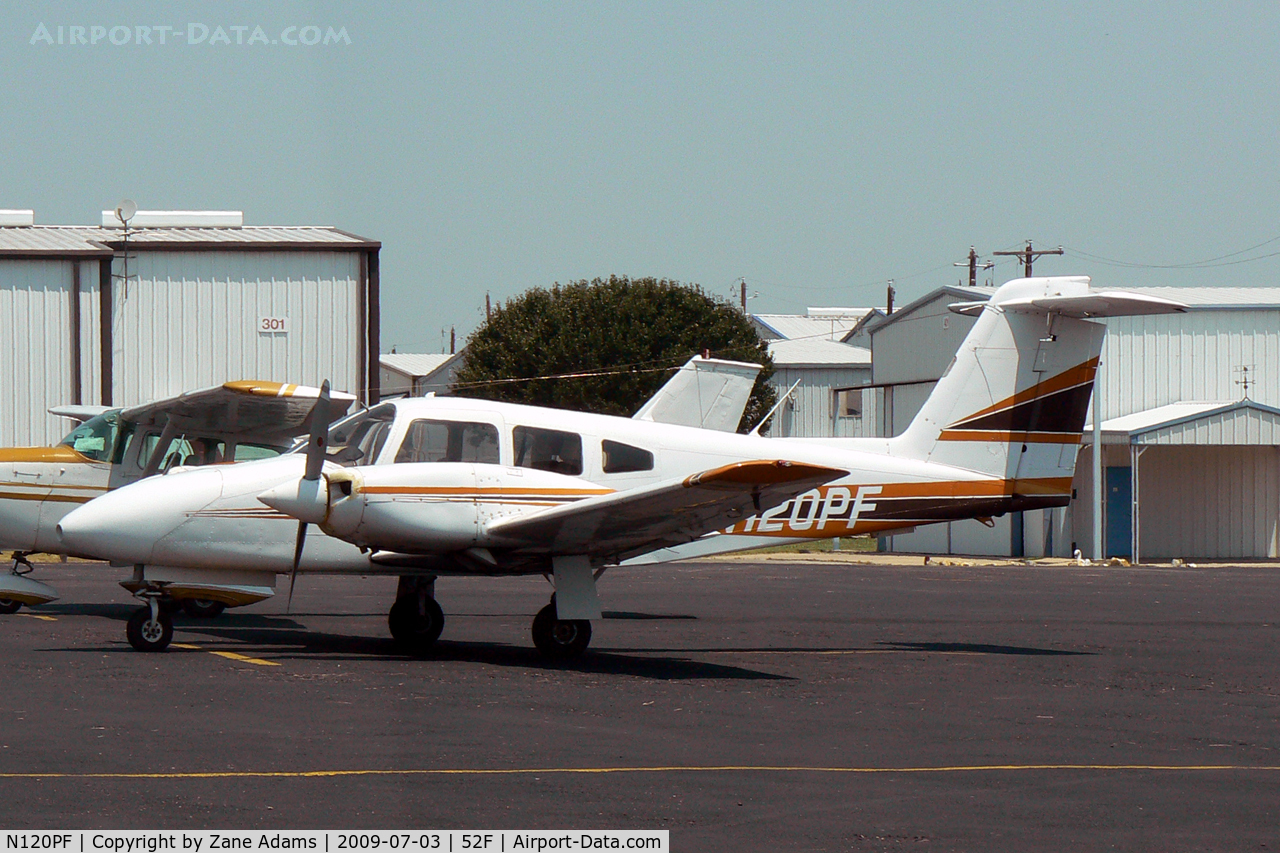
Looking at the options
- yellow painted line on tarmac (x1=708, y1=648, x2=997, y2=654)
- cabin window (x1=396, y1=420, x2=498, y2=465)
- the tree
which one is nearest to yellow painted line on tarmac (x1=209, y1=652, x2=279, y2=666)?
cabin window (x1=396, y1=420, x2=498, y2=465)

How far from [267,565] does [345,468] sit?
137 cm

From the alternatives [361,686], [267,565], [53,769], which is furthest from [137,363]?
[53,769]

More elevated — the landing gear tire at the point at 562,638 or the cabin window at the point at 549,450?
→ the cabin window at the point at 549,450

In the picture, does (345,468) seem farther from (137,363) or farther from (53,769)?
(137,363)

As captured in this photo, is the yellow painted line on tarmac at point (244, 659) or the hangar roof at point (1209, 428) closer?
the yellow painted line on tarmac at point (244, 659)

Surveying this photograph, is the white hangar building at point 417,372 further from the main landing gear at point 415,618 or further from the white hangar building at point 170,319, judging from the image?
the main landing gear at point 415,618

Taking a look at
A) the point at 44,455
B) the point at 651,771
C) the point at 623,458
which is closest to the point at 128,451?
the point at 44,455

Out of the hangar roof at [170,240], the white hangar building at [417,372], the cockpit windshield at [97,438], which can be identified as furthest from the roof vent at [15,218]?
the white hangar building at [417,372]

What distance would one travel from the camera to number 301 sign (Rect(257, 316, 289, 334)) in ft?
100

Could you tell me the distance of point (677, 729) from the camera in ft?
29.6

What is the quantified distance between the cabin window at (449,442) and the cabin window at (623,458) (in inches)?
42.4

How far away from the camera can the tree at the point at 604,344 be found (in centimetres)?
5369

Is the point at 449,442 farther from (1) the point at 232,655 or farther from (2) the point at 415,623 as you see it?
(1) the point at 232,655

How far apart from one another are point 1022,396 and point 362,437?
6.78 meters
